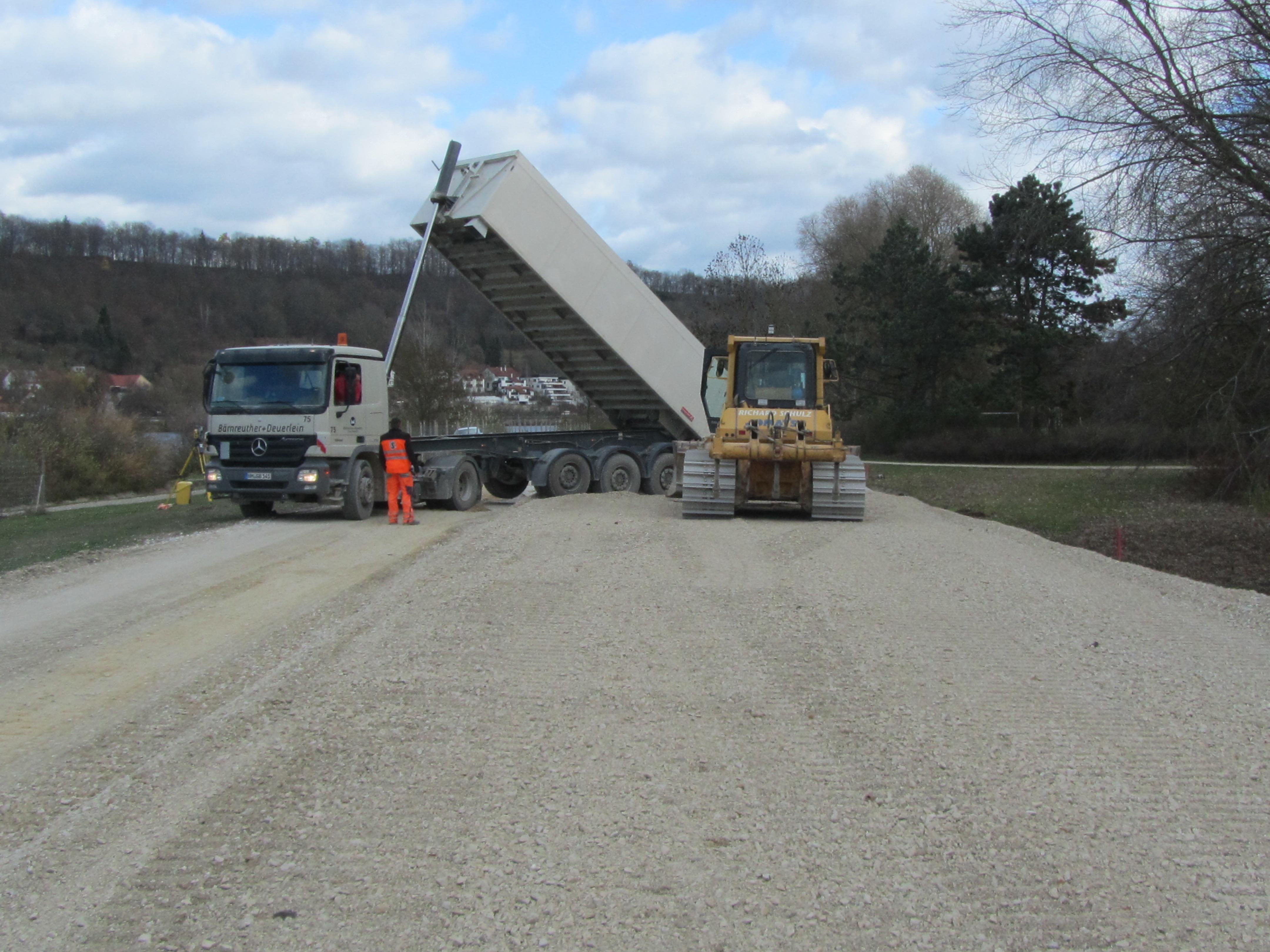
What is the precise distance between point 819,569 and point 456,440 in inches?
361

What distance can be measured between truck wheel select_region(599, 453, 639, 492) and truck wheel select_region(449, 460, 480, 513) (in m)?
2.31

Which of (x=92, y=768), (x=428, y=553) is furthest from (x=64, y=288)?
(x=92, y=768)

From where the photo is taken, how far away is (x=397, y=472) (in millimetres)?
15617

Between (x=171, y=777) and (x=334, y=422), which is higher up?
(x=334, y=422)

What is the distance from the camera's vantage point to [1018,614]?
811 centimetres

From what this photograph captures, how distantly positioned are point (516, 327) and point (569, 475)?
2.83 m

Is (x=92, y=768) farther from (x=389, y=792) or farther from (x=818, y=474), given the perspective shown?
(x=818, y=474)

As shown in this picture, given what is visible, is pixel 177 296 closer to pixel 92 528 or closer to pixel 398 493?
pixel 92 528

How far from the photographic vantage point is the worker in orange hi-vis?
15578 millimetres

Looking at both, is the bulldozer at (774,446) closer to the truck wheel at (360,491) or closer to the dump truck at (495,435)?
the dump truck at (495,435)

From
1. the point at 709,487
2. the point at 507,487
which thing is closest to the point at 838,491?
the point at 709,487

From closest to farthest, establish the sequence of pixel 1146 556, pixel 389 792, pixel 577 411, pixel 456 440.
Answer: pixel 389 792, pixel 1146 556, pixel 456 440, pixel 577 411

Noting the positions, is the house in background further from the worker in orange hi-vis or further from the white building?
the worker in orange hi-vis

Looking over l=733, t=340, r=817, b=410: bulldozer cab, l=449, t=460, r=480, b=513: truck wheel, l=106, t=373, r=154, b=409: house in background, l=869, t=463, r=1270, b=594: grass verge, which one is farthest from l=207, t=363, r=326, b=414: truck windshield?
l=106, t=373, r=154, b=409: house in background
